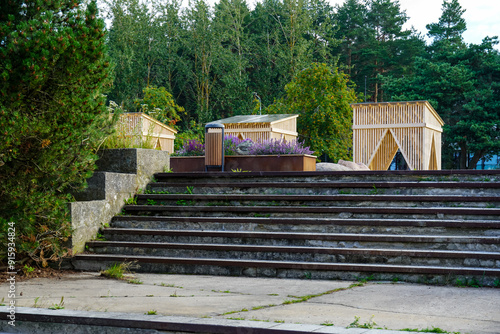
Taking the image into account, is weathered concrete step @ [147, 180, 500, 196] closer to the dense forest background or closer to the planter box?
the planter box

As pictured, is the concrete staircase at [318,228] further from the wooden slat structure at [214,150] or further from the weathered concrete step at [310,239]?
the wooden slat structure at [214,150]

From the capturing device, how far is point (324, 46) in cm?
4925

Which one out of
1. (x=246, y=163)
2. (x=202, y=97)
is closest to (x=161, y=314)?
(x=246, y=163)

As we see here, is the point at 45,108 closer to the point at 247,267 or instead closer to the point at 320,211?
the point at 247,267

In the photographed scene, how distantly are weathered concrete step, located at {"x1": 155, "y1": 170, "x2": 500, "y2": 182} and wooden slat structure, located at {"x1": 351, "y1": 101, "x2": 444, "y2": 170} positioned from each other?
11.6m

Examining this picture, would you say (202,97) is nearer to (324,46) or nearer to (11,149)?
(324,46)

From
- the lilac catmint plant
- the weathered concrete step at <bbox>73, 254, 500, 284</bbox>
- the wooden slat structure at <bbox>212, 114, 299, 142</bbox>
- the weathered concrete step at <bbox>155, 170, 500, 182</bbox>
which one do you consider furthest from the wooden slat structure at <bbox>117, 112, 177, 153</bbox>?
the weathered concrete step at <bbox>73, 254, 500, 284</bbox>

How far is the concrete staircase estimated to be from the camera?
715 cm

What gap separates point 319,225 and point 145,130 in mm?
13617

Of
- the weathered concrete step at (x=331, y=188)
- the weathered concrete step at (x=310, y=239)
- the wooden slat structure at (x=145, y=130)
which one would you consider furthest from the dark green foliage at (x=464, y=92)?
the weathered concrete step at (x=310, y=239)

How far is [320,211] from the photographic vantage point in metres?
8.69

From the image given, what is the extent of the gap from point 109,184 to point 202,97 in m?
38.6

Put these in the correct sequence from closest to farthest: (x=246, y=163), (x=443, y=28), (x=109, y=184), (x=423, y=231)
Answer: (x=423, y=231), (x=109, y=184), (x=246, y=163), (x=443, y=28)

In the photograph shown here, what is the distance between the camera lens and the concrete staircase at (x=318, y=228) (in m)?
7.15
